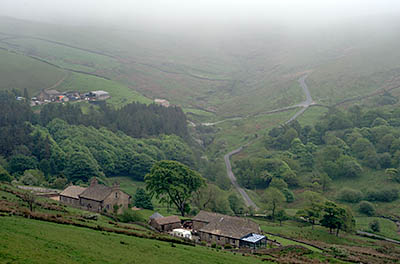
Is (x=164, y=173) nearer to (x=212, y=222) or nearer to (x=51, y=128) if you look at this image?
(x=212, y=222)

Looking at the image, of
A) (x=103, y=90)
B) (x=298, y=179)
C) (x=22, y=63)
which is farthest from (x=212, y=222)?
(x=22, y=63)

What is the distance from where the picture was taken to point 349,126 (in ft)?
409

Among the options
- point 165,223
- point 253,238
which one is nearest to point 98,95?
point 165,223

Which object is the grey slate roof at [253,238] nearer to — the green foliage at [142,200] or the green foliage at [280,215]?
the green foliage at [280,215]

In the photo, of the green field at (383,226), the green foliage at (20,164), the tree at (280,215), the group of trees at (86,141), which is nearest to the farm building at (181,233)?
the tree at (280,215)

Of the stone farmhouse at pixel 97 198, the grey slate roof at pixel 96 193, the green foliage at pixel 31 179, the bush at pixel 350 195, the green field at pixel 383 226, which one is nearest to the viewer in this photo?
the stone farmhouse at pixel 97 198

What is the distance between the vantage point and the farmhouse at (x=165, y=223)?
54469 millimetres

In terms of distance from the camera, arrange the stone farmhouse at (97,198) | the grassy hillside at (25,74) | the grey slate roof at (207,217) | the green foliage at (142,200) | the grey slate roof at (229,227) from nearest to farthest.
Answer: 1. the grey slate roof at (229,227)
2. the grey slate roof at (207,217)
3. the stone farmhouse at (97,198)
4. the green foliage at (142,200)
5. the grassy hillside at (25,74)

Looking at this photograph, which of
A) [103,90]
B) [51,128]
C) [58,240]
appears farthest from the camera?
[103,90]

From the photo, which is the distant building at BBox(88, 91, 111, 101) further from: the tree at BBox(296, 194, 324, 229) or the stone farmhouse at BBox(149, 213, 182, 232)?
the stone farmhouse at BBox(149, 213, 182, 232)

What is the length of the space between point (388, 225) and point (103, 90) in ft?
382

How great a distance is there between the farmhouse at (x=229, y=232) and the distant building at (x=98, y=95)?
9886 cm

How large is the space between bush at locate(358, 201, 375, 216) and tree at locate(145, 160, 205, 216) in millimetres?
33074

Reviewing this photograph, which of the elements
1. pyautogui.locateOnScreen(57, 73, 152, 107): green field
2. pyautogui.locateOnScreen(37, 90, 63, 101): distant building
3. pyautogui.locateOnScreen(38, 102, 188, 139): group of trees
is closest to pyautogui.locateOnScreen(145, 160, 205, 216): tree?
pyautogui.locateOnScreen(38, 102, 188, 139): group of trees
